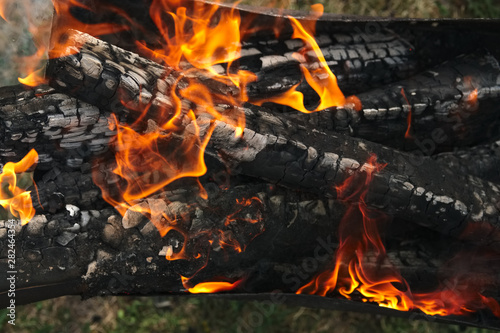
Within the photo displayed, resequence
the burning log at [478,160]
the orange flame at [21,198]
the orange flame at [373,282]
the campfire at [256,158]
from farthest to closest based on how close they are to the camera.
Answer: the burning log at [478,160] → the orange flame at [373,282] → the orange flame at [21,198] → the campfire at [256,158]

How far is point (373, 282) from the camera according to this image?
113 inches

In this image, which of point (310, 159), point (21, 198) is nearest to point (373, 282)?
point (310, 159)

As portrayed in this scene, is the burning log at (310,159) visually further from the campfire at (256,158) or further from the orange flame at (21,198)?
the orange flame at (21,198)

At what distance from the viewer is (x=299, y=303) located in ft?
8.98

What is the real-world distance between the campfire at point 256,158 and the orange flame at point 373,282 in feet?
0.04

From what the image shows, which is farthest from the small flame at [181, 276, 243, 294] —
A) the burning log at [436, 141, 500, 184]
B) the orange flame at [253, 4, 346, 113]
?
the burning log at [436, 141, 500, 184]

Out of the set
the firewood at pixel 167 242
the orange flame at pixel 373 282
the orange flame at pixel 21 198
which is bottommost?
the orange flame at pixel 373 282

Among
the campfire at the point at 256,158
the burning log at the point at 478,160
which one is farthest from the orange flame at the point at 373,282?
the burning log at the point at 478,160

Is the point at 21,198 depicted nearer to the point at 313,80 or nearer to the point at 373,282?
the point at 313,80

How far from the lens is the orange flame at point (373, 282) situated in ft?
9.27

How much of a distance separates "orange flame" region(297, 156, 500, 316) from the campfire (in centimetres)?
1

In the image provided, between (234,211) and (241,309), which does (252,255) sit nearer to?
(234,211)

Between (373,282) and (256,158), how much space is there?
1.14 m

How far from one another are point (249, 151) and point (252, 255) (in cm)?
68
